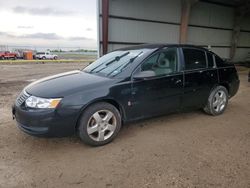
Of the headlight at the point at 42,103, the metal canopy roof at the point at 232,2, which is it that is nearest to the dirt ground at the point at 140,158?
the headlight at the point at 42,103

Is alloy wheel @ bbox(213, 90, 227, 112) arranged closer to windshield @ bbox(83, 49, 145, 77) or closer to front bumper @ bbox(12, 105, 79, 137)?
windshield @ bbox(83, 49, 145, 77)

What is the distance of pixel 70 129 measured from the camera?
9.98ft

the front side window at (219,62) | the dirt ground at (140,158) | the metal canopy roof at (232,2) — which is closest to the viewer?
the dirt ground at (140,158)

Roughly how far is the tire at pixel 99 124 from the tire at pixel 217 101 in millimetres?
2125

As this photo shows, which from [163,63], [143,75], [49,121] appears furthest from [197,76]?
[49,121]

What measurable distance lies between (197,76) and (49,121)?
2709 mm

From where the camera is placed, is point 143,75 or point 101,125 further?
point 143,75

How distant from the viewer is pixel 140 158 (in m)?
2.91

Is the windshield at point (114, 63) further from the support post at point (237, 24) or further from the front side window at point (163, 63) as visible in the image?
the support post at point (237, 24)

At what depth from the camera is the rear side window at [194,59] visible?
13.4 ft

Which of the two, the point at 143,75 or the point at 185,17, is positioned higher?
the point at 185,17

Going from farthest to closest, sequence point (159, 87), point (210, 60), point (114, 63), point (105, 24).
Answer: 1. point (105, 24)
2. point (210, 60)
3. point (114, 63)
4. point (159, 87)

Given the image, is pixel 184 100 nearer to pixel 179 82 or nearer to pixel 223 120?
pixel 179 82

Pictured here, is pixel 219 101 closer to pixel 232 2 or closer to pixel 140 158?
pixel 140 158
